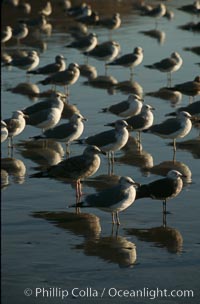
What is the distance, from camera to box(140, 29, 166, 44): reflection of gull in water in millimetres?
33338

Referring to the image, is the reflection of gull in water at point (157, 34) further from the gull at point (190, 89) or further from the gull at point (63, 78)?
the gull at point (190, 89)

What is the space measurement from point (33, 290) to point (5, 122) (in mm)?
7808

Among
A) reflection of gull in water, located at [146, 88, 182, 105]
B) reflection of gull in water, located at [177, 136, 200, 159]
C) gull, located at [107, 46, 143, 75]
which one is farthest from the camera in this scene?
gull, located at [107, 46, 143, 75]

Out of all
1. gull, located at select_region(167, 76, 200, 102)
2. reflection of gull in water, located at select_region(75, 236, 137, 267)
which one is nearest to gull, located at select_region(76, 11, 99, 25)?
gull, located at select_region(167, 76, 200, 102)

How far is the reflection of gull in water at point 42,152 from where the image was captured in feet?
55.5

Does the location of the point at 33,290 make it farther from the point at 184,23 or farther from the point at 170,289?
the point at 184,23

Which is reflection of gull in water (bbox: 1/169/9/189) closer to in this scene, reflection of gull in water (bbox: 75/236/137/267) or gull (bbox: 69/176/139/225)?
gull (bbox: 69/176/139/225)

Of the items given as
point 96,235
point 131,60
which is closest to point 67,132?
point 96,235

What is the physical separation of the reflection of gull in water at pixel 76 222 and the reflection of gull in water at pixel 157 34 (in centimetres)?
1999

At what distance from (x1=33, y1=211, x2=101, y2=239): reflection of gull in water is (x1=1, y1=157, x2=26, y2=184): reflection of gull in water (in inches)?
79.1

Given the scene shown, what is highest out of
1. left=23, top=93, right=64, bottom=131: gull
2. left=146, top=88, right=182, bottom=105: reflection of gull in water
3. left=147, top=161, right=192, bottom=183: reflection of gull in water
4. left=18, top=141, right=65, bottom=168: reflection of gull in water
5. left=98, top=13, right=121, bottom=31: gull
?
left=23, top=93, right=64, bottom=131: gull

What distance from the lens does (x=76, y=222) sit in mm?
13195

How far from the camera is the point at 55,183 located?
15375mm

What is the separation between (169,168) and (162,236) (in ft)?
12.9
